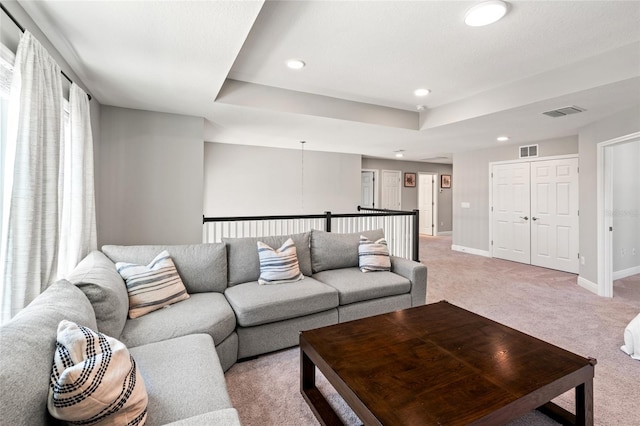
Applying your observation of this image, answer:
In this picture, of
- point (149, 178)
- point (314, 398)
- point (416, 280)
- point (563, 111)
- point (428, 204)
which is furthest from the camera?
point (428, 204)

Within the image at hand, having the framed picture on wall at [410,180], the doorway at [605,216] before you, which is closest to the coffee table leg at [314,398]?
the doorway at [605,216]

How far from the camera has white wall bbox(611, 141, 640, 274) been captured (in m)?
4.57

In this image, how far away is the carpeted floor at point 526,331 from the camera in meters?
1.80

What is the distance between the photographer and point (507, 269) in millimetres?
5262

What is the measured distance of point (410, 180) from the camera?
9.02m

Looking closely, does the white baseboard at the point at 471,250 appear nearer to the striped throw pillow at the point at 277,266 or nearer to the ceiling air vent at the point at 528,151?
the ceiling air vent at the point at 528,151

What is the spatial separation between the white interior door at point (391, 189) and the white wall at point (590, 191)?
15.2ft

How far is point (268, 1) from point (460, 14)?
1285mm

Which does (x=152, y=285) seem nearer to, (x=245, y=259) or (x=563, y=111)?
(x=245, y=259)

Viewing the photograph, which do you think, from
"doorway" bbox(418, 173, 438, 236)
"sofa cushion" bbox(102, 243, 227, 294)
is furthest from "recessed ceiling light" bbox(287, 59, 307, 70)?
"doorway" bbox(418, 173, 438, 236)

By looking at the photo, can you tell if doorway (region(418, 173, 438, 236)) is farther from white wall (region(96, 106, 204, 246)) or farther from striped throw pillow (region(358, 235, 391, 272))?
white wall (region(96, 106, 204, 246))

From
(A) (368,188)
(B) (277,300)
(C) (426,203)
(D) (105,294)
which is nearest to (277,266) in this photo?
(B) (277,300)

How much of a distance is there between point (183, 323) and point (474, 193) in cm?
648

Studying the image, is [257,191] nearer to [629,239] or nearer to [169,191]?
[169,191]
